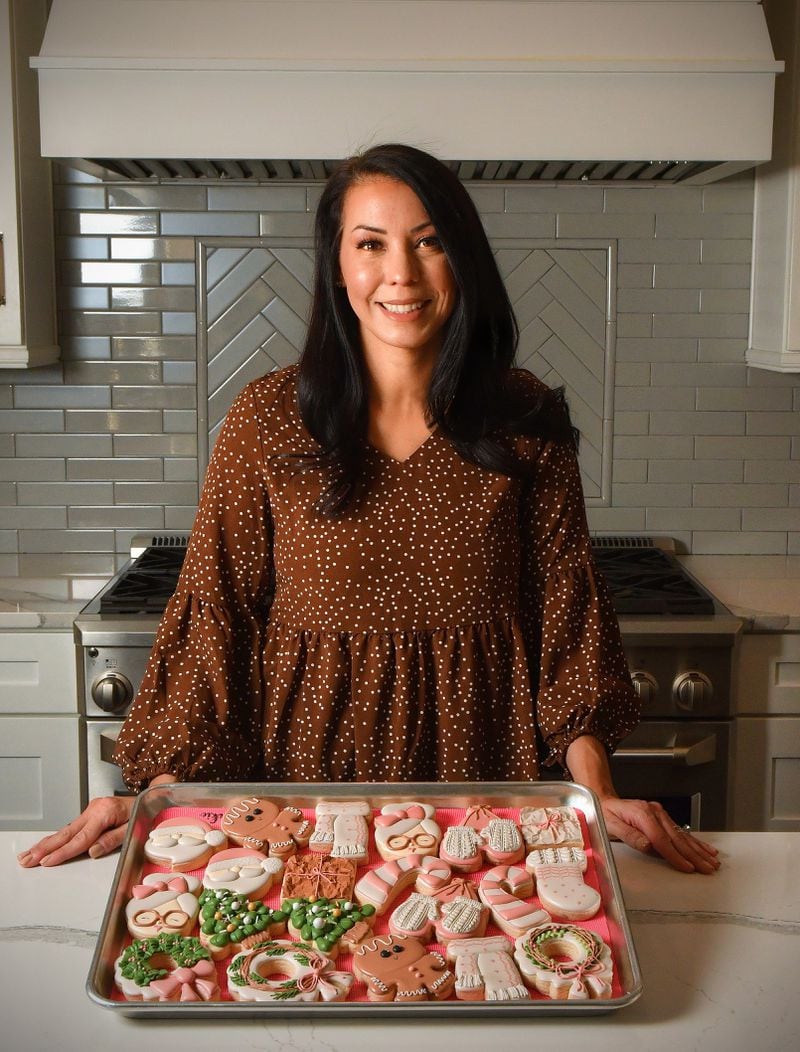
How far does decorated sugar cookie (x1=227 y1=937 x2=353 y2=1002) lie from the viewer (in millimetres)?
911

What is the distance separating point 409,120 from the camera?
2.31m

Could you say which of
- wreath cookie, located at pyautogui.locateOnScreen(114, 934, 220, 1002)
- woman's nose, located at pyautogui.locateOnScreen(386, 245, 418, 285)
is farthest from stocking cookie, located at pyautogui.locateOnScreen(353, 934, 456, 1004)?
woman's nose, located at pyautogui.locateOnScreen(386, 245, 418, 285)

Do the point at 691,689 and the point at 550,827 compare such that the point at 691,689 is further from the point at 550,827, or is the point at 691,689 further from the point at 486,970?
the point at 486,970

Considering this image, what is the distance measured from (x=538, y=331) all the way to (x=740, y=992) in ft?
7.26

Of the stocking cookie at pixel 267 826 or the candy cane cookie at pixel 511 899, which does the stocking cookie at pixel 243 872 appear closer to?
the stocking cookie at pixel 267 826

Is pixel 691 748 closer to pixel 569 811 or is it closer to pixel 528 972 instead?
pixel 569 811

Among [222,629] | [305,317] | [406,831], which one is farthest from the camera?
[305,317]

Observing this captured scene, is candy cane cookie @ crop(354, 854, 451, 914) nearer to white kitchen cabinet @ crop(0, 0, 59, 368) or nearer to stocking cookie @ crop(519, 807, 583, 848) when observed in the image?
stocking cookie @ crop(519, 807, 583, 848)

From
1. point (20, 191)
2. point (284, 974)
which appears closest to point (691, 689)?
point (284, 974)

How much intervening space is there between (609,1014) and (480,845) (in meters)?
0.23

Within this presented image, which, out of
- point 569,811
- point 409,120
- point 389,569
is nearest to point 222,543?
point 389,569

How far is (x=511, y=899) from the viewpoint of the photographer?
105cm

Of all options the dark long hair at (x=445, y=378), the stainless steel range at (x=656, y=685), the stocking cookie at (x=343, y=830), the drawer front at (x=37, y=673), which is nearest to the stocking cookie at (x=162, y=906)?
the stocking cookie at (x=343, y=830)

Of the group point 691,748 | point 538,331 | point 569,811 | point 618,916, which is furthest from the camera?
point 538,331
